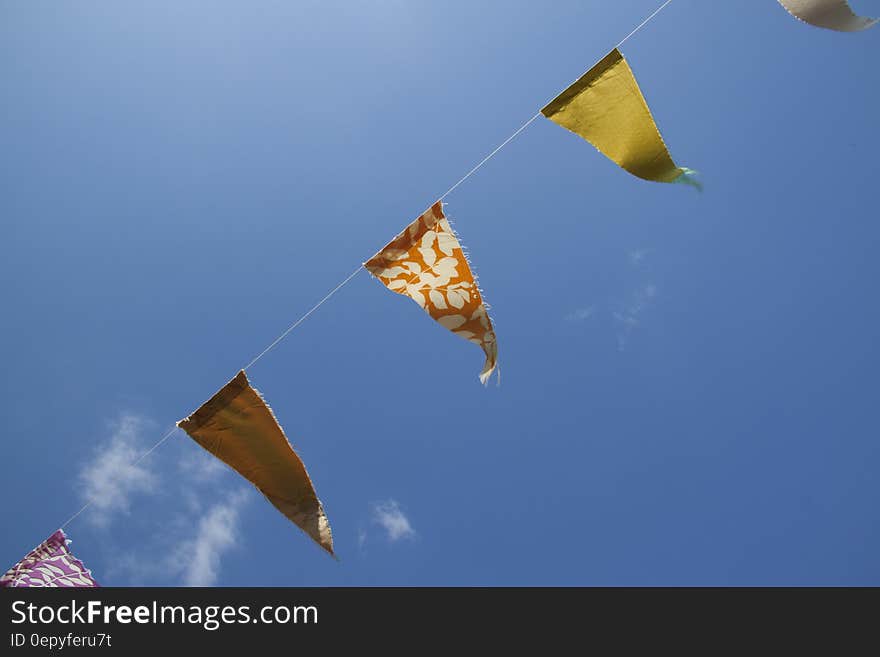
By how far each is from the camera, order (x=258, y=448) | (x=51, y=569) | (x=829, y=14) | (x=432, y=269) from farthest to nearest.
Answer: (x=51, y=569), (x=258, y=448), (x=432, y=269), (x=829, y=14)

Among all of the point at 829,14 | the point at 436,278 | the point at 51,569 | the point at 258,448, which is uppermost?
the point at 829,14

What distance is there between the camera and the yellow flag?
13.2 ft

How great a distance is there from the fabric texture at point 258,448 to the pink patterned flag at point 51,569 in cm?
178

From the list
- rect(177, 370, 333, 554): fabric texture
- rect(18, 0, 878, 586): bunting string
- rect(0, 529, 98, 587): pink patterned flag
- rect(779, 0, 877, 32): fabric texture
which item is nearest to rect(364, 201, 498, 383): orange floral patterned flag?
rect(18, 0, 878, 586): bunting string

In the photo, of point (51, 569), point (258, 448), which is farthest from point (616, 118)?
point (51, 569)

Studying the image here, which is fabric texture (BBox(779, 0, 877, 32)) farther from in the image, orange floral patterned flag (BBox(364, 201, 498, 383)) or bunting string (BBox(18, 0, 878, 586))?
orange floral patterned flag (BBox(364, 201, 498, 383))

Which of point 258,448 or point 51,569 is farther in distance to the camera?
point 51,569

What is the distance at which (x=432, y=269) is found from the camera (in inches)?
171

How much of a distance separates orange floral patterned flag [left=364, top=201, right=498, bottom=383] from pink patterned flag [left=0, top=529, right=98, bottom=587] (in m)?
3.57

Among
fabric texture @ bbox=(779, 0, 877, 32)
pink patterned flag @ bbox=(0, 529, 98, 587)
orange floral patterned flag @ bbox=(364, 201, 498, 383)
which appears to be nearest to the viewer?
fabric texture @ bbox=(779, 0, 877, 32)

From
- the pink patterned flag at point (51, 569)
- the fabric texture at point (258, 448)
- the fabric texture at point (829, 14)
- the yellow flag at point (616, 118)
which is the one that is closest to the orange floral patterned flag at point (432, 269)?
the yellow flag at point (616, 118)

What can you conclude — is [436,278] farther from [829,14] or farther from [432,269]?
[829,14]

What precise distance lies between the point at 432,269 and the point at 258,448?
194 cm

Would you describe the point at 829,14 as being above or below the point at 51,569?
above
